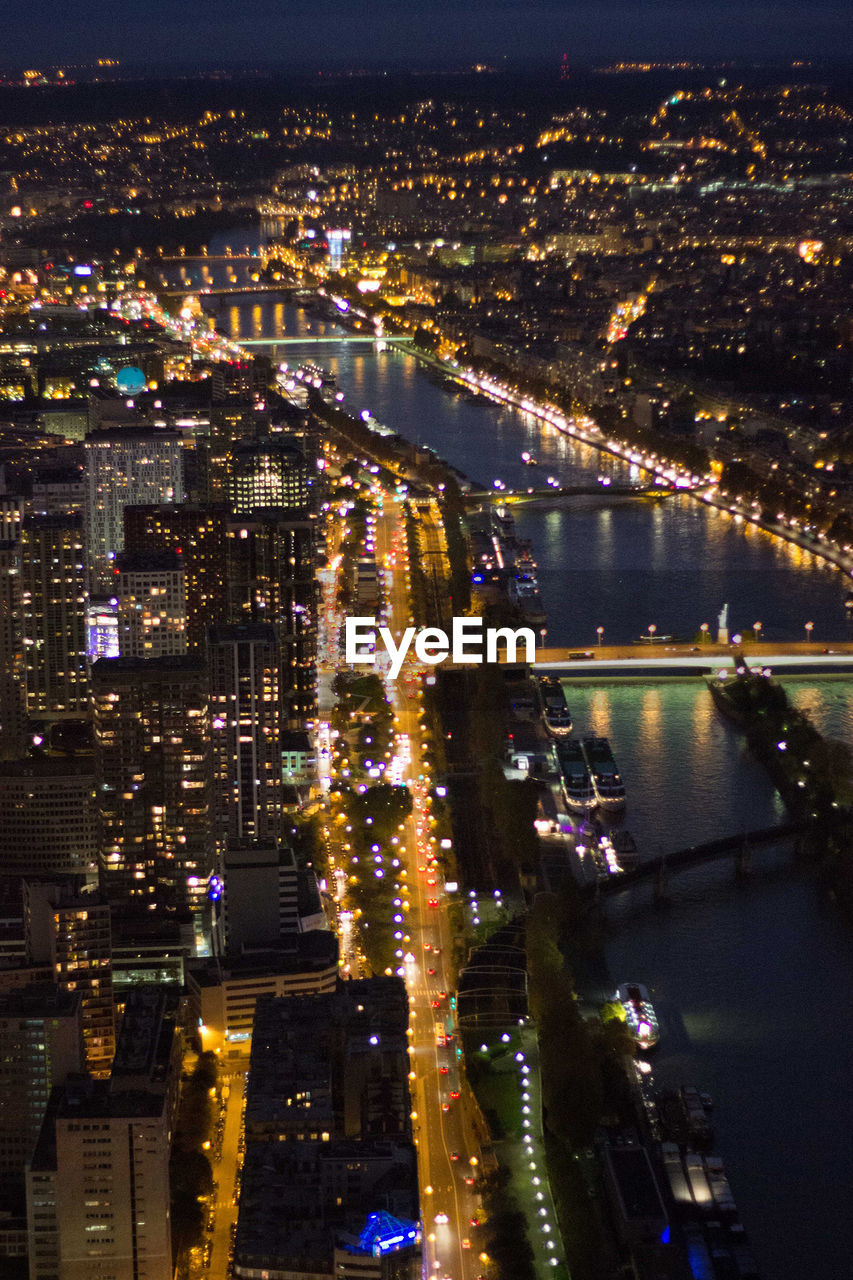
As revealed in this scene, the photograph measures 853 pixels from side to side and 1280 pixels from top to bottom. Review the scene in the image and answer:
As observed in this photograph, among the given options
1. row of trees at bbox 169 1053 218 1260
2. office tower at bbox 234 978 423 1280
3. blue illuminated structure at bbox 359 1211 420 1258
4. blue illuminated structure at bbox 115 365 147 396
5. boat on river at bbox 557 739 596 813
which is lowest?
blue illuminated structure at bbox 115 365 147 396

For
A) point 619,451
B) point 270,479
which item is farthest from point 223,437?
point 619,451

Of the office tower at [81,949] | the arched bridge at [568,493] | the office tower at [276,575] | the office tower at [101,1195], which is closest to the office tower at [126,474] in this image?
the office tower at [276,575]

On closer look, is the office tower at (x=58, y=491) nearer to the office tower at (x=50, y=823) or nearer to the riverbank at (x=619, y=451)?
the office tower at (x=50, y=823)

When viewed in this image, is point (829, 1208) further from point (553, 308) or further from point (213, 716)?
point (553, 308)

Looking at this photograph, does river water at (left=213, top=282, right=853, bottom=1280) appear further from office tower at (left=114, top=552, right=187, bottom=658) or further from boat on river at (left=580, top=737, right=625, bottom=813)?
office tower at (left=114, top=552, right=187, bottom=658)

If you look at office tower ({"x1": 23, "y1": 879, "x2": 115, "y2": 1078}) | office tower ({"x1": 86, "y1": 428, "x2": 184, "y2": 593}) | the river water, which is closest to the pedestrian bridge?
the river water

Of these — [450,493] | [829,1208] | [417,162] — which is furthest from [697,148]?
[829,1208]

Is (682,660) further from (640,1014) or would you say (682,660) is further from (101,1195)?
(101,1195)
